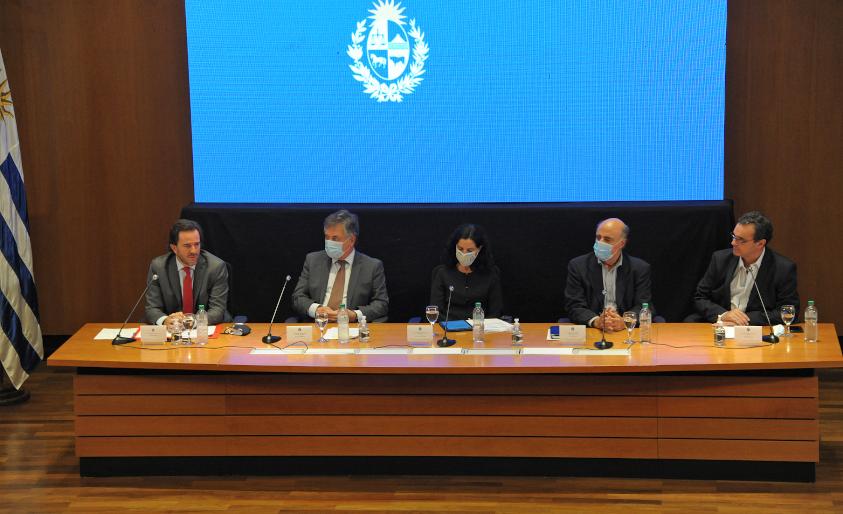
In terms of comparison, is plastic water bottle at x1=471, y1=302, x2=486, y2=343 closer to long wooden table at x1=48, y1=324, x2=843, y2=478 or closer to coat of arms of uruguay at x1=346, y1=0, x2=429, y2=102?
long wooden table at x1=48, y1=324, x2=843, y2=478

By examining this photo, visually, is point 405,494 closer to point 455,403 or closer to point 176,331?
point 455,403

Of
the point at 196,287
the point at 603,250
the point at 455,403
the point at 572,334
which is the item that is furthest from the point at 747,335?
the point at 196,287

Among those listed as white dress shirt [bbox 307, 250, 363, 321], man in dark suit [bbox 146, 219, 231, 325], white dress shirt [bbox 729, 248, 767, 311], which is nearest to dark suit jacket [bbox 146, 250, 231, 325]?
man in dark suit [bbox 146, 219, 231, 325]

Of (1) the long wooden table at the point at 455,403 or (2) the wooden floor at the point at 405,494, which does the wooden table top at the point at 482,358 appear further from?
(2) the wooden floor at the point at 405,494

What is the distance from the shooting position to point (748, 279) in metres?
5.93

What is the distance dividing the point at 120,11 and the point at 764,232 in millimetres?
4562

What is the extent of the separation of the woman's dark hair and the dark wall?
2.11 ft

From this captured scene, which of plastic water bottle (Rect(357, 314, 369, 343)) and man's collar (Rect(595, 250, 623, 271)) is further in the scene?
man's collar (Rect(595, 250, 623, 271))

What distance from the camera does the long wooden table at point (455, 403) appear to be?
15.9 feet

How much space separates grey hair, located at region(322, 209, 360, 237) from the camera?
609 centimetres

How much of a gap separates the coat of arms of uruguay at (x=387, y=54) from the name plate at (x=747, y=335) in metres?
2.71

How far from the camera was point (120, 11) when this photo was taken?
720cm

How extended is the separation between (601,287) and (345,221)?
5.10 ft

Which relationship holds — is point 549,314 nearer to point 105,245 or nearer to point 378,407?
point 378,407
